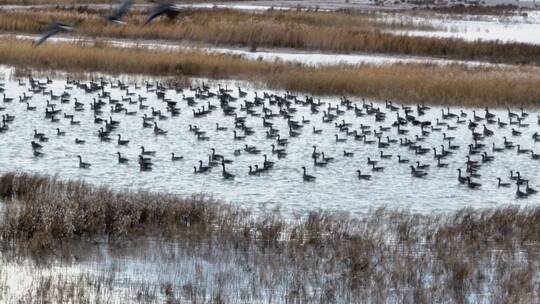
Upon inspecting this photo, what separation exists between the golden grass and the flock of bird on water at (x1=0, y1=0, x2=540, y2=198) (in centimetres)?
168

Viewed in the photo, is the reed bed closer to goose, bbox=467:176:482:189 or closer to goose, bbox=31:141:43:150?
goose, bbox=467:176:482:189

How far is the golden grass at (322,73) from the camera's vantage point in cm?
3206

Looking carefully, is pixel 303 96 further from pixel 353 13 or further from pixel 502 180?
pixel 353 13

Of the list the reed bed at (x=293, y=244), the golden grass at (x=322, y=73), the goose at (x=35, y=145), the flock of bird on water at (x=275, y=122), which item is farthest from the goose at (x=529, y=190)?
the golden grass at (x=322, y=73)

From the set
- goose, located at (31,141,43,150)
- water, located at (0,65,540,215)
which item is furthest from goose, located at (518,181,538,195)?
goose, located at (31,141,43,150)

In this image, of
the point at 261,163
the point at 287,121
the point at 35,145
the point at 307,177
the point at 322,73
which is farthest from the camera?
the point at 322,73

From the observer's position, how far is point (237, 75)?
35250 mm

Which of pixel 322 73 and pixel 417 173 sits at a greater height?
pixel 417 173

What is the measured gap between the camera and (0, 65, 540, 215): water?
63.8 feet

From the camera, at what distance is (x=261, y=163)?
22438 millimetres

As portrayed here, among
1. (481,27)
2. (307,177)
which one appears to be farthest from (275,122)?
(481,27)

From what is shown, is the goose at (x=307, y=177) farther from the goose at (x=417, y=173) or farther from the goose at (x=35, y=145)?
the goose at (x=35, y=145)

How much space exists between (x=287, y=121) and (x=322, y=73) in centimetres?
726

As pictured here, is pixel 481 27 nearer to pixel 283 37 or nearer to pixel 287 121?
pixel 283 37
